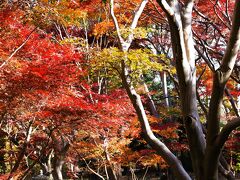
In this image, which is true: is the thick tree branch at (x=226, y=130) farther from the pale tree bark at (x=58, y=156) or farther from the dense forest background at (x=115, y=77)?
the pale tree bark at (x=58, y=156)

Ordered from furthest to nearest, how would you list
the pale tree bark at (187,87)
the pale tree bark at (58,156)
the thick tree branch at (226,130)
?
1. the pale tree bark at (58,156)
2. the pale tree bark at (187,87)
3. the thick tree branch at (226,130)

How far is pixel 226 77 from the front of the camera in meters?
2.90

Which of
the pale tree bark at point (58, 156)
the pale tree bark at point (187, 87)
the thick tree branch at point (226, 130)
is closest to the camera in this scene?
the thick tree branch at point (226, 130)

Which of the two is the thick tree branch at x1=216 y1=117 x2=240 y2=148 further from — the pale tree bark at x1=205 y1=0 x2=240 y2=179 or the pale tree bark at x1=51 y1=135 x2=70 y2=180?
the pale tree bark at x1=51 y1=135 x2=70 y2=180

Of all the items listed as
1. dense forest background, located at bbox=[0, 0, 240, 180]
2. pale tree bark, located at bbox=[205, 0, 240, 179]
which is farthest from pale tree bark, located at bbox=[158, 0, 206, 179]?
pale tree bark, located at bbox=[205, 0, 240, 179]

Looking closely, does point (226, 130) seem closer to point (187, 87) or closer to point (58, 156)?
point (187, 87)

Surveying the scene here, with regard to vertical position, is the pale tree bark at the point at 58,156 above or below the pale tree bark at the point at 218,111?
below

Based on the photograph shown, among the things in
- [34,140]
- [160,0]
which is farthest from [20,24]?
[34,140]

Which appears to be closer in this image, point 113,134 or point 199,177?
point 199,177

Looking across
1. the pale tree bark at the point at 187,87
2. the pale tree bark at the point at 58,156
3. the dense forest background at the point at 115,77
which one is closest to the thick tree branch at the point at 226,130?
the dense forest background at the point at 115,77

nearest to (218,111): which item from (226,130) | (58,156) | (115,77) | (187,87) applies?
(226,130)

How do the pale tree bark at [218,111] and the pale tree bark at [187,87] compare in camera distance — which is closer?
the pale tree bark at [218,111]

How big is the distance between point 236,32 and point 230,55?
0.71 ft

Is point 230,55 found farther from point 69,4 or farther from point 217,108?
point 69,4
